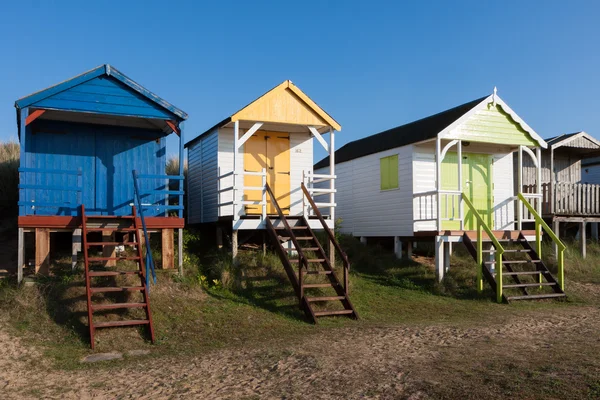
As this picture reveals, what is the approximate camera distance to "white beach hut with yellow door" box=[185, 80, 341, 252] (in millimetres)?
14808

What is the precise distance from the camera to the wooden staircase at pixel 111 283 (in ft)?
32.8

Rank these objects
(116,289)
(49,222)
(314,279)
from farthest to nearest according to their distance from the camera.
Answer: (314,279) < (49,222) < (116,289)

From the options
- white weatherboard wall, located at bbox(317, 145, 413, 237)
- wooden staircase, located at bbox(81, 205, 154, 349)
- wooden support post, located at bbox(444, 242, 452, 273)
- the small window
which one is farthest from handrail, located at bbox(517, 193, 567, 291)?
wooden staircase, located at bbox(81, 205, 154, 349)

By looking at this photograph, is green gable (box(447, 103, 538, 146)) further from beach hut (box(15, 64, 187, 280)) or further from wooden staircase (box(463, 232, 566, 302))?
beach hut (box(15, 64, 187, 280))

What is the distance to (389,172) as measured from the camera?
1800 cm

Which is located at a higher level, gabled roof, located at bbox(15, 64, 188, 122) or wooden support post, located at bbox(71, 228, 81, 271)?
gabled roof, located at bbox(15, 64, 188, 122)

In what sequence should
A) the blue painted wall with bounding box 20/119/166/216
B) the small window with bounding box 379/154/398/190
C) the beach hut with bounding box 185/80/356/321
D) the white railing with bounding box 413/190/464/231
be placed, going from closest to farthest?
the blue painted wall with bounding box 20/119/166/216, the beach hut with bounding box 185/80/356/321, the white railing with bounding box 413/190/464/231, the small window with bounding box 379/154/398/190

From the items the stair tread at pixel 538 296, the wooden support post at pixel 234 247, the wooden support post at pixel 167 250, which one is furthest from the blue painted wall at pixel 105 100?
the stair tread at pixel 538 296

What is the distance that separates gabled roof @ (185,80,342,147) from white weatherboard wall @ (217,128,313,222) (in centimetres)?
67

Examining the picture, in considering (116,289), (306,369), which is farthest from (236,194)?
(306,369)

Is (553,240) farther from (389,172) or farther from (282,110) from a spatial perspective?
(282,110)

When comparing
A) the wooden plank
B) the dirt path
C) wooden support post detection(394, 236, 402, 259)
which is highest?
the wooden plank

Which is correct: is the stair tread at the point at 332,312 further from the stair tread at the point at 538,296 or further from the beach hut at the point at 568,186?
the beach hut at the point at 568,186

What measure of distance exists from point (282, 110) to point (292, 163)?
6.52ft
